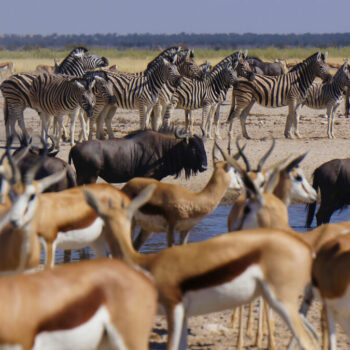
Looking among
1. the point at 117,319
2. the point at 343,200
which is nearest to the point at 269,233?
the point at 117,319

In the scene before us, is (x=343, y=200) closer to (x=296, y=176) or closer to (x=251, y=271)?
(x=296, y=176)

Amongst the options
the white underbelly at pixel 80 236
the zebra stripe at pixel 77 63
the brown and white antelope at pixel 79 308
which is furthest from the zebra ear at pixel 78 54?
the brown and white antelope at pixel 79 308

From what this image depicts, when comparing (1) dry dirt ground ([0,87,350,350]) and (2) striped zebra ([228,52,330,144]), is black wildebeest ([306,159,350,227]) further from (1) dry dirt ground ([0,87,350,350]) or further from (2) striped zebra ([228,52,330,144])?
(2) striped zebra ([228,52,330,144])

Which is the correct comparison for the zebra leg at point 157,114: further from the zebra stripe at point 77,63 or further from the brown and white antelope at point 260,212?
the brown and white antelope at point 260,212

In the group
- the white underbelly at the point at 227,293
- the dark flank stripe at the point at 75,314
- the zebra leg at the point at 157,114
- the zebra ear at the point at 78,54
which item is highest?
the dark flank stripe at the point at 75,314

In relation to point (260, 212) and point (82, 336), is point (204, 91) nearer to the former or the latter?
point (260, 212)

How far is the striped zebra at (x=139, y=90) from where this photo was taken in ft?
54.7

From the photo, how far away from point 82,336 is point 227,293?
1.06 meters

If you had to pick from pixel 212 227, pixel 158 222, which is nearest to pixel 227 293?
pixel 158 222

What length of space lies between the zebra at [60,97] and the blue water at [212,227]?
4.72m

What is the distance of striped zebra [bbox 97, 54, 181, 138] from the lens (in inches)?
656

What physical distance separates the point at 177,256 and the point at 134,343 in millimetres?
865

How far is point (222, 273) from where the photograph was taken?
474 cm

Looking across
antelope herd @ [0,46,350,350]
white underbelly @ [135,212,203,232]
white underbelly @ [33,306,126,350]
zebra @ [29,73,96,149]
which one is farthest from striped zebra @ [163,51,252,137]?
white underbelly @ [33,306,126,350]
